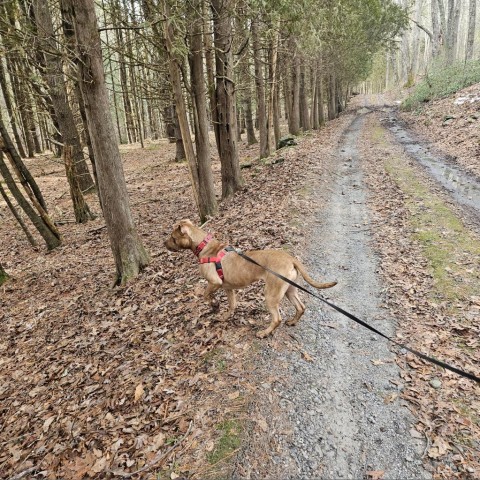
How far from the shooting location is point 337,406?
14.3ft

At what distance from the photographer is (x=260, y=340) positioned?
530 cm

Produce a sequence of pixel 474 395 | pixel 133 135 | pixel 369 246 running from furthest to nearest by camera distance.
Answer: pixel 133 135, pixel 369 246, pixel 474 395

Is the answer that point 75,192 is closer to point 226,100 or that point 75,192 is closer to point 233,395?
point 226,100

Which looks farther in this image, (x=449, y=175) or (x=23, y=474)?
(x=449, y=175)

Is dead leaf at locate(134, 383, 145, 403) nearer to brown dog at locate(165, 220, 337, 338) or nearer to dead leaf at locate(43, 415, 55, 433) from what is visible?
dead leaf at locate(43, 415, 55, 433)

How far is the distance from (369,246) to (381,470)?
570cm

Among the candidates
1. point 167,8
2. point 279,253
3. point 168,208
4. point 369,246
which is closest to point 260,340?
point 279,253

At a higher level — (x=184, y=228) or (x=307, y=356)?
(x=184, y=228)

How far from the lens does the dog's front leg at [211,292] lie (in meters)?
5.50

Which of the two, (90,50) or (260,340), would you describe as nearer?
(260,340)

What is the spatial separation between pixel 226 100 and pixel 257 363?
31.4 ft

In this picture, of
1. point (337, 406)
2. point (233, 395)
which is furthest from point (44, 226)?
point (337, 406)

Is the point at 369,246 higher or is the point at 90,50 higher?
the point at 90,50

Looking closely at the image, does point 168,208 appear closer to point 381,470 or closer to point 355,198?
point 355,198
